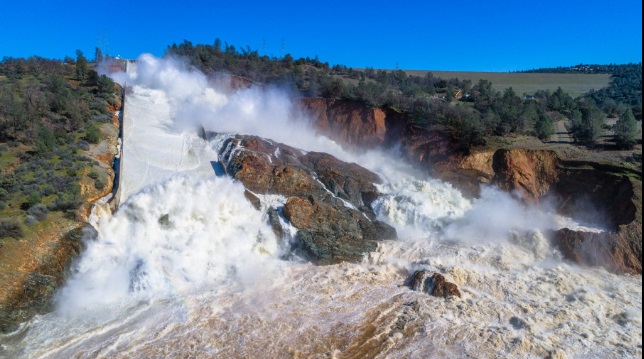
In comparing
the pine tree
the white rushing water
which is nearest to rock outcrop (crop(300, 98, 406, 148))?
the white rushing water

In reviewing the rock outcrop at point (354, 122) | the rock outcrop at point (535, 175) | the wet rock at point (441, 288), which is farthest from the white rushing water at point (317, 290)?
the rock outcrop at point (354, 122)

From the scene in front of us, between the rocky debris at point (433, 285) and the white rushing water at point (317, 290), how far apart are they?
34cm

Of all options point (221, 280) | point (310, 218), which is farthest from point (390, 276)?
point (221, 280)

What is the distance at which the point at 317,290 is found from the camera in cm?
1332

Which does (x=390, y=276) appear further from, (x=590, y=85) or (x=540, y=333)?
(x=590, y=85)

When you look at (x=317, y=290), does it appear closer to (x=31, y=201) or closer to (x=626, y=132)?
(x=31, y=201)

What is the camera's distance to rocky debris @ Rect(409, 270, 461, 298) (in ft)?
42.4

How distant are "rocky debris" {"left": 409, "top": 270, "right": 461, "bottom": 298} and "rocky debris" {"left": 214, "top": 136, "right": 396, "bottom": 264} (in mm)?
2704

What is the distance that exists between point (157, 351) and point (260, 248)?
5.86 metres

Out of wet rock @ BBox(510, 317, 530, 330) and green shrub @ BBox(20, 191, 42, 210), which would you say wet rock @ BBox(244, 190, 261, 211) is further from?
wet rock @ BBox(510, 317, 530, 330)

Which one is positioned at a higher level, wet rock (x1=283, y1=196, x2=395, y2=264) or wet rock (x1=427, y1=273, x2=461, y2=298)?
wet rock (x1=283, y1=196, x2=395, y2=264)

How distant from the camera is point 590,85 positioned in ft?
151

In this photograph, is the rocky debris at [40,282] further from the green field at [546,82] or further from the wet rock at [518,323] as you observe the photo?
the green field at [546,82]

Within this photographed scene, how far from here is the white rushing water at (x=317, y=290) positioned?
424 inches
